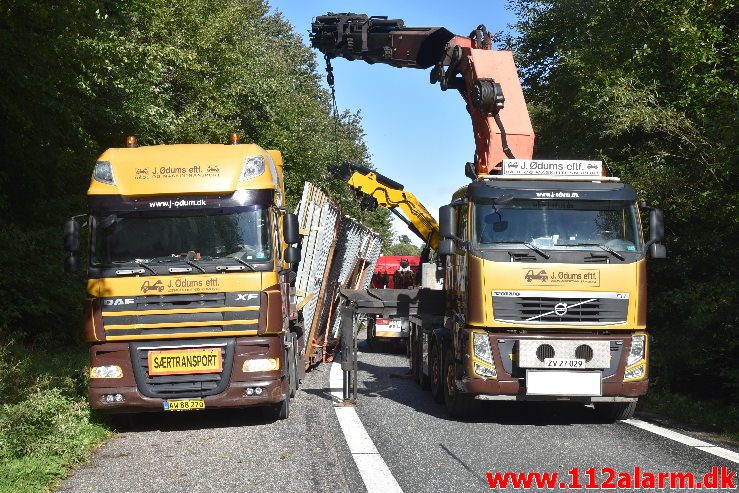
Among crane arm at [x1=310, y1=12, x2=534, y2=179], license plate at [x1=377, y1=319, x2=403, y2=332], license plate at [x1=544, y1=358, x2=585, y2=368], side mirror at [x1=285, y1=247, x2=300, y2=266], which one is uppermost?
crane arm at [x1=310, y1=12, x2=534, y2=179]

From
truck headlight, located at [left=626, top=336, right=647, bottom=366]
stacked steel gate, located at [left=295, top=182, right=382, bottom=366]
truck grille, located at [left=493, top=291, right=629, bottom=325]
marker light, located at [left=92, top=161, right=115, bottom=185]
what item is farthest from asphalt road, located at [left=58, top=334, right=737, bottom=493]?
stacked steel gate, located at [left=295, top=182, right=382, bottom=366]

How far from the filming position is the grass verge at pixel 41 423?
6984 mm

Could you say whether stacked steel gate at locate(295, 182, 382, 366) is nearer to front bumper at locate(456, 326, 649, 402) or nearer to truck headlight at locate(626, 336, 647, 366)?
front bumper at locate(456, 326, 649, 402)

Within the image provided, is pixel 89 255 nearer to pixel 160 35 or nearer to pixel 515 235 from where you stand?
pixel 515 235

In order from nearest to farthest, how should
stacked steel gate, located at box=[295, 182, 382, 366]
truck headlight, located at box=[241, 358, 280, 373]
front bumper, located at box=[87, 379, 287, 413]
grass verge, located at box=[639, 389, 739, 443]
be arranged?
1. front bumper, located at box=[87, 379, 287, 413]
2. truck headlight, located at box=[241, 358, 280, 373]
3. grass verge, located at box=[639, 389, 739, 443]
4. stacked steel gate, located at box=[295, 182, 382, 366]

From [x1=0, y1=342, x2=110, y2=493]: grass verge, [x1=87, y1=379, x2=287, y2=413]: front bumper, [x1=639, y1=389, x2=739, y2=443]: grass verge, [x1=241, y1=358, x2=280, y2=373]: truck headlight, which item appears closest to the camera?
[x1=0, y1=342, x2=110, y2=493]: grass verge

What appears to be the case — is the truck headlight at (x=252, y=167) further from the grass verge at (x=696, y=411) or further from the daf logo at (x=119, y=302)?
the grass verge at (x=696, y=411)

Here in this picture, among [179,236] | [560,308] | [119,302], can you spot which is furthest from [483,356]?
[119,302]

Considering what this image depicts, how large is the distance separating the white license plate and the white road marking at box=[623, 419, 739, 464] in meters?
0.79

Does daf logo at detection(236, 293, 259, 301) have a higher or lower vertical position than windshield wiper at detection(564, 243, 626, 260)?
lower

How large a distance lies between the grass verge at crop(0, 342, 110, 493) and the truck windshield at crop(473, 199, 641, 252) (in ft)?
15.9

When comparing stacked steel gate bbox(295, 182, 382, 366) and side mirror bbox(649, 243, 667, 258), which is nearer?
side mirror bbox(649, 243, 667, 258)

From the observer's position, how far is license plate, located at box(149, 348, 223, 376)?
9.56 metres

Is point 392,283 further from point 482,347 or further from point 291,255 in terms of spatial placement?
point 482,347
